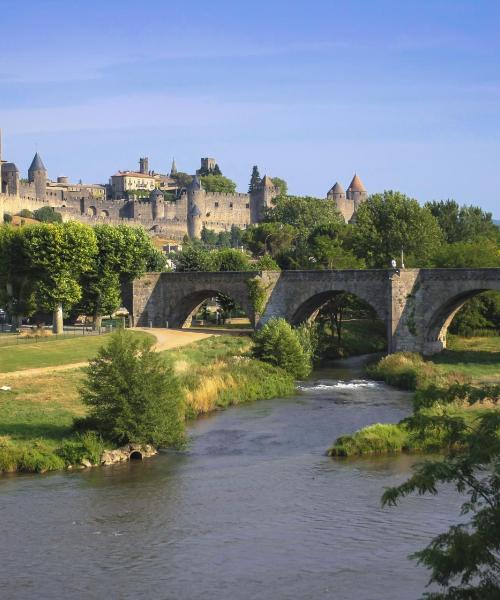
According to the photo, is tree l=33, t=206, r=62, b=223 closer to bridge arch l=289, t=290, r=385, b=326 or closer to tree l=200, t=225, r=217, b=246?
tree l=200, t=225, r=217, b=246

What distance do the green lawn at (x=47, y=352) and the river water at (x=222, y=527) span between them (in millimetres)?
11606

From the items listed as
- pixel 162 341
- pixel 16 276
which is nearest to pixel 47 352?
pixel 162 341

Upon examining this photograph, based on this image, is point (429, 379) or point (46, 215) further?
point (46, 215)

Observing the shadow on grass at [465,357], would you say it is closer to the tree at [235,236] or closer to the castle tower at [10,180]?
the castle tower at [10,180]

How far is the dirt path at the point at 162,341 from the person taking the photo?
121 ft

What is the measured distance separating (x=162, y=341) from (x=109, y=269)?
7750 mm

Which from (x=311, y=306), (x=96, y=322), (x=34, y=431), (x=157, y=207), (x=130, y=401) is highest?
(x=157, y=207)

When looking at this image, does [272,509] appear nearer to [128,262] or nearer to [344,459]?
[344,459]

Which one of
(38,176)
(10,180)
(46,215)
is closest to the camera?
(46,215)

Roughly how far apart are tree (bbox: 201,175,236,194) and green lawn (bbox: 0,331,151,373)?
386 ft

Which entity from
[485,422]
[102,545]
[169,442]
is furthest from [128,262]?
[485,422]

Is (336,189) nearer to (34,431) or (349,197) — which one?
(349,197)

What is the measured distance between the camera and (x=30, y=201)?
122m

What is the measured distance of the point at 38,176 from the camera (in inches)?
5276
